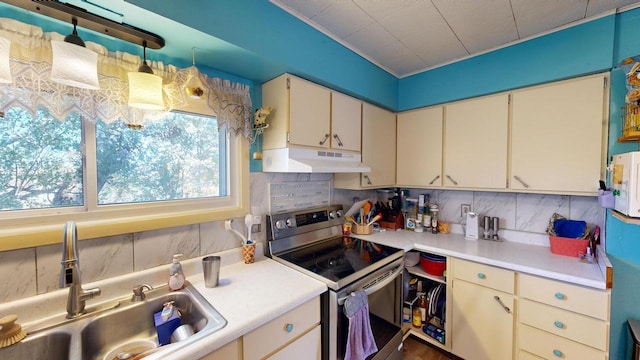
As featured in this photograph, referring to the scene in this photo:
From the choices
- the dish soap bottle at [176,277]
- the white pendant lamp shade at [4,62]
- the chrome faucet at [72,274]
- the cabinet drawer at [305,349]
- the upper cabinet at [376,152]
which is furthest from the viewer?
the upper cabinet at [376,152]

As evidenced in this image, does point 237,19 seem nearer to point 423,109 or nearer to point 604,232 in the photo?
point 423,109

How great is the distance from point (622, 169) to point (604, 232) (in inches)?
25.8

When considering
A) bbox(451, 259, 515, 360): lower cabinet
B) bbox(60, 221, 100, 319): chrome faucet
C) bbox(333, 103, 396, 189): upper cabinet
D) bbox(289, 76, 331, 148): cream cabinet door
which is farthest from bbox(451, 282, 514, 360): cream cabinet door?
bbox(60, 221, 100, 319): chrome faucet

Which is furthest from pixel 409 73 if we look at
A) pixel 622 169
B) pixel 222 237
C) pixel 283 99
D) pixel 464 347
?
pixel 464 347

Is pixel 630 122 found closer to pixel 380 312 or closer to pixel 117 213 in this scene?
pixel 380 312

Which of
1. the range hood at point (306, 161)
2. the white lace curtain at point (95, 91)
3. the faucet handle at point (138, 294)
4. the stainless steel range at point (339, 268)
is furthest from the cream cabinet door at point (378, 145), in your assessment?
the faucet handle at point (138, 294)

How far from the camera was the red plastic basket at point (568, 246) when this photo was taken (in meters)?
1.54

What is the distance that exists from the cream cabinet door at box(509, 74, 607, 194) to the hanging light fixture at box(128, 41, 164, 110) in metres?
2.28

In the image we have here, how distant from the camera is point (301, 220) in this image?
1.84m

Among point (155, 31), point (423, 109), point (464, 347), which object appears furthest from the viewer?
point (423, 109)

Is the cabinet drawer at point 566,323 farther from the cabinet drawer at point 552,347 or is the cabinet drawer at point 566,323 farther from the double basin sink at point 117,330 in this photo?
the double basin sink at point 117,330

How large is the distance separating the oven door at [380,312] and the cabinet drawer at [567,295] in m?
0.74

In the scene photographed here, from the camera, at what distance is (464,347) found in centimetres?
168

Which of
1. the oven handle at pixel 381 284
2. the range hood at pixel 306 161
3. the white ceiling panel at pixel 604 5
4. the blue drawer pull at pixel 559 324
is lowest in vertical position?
the blue drawer pull at pixel 559 324
